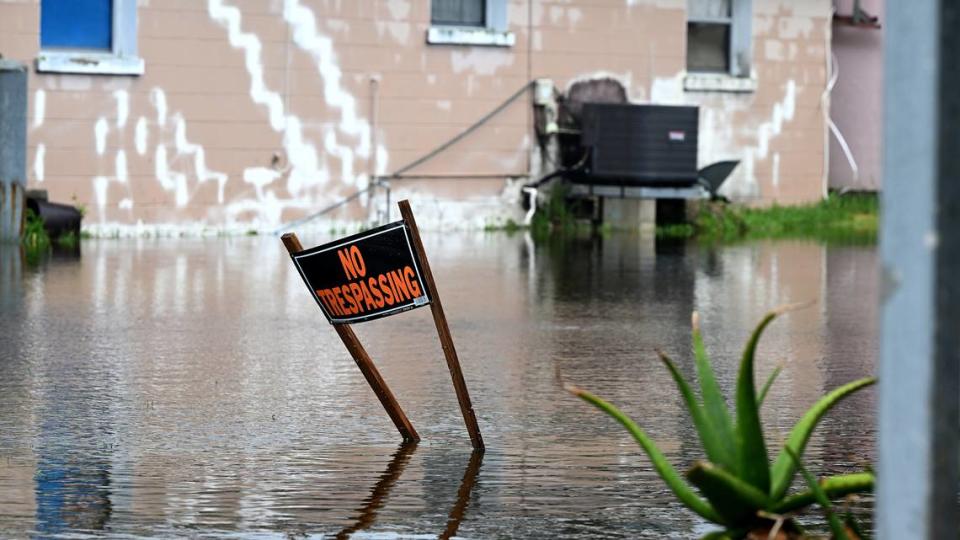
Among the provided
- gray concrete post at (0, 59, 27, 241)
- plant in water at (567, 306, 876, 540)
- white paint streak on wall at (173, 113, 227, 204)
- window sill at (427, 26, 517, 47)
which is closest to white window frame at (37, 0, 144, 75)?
white paint streak on wall at (173, 113, 227, 204)

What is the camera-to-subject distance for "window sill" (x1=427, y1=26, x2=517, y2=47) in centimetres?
2169

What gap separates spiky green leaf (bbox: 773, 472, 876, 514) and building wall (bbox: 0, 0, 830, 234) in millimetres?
16259

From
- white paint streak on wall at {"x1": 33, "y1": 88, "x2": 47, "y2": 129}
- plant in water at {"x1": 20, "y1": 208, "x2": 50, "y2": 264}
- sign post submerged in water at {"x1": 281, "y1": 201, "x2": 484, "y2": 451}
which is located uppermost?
white paint streak on wall at {"x1": 33, "y1": 88, "x2": 47, "y2": 129}

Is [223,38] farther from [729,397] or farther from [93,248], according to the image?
[729,397]

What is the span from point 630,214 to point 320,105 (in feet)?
13.8

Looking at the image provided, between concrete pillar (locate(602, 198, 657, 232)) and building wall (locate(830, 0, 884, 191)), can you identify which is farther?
building wall (locate(830, 0, 884, 191))

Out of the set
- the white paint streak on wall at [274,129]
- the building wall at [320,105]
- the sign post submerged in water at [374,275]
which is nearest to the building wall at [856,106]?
the building wall at [320,105]

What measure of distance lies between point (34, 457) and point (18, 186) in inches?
435

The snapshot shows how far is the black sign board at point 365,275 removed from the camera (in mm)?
7035

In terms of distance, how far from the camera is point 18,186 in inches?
694

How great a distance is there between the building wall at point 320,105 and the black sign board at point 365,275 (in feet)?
43.9

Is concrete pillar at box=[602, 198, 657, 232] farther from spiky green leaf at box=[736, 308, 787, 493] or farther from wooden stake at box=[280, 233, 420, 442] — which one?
spiky green leaf at box=[736, 308, 787, 493]

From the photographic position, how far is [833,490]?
469 centimetres

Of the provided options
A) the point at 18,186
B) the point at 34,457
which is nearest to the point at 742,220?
the point at 18,186
